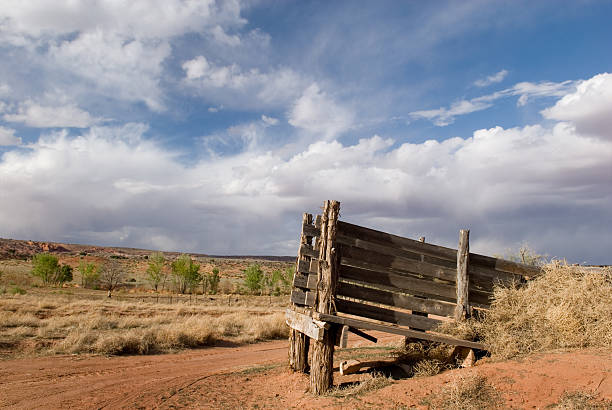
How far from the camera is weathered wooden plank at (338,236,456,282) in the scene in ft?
25.0

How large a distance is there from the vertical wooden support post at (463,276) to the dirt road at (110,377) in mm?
5999

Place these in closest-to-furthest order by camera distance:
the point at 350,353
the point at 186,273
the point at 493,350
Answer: the point at 493,350 < the point at 350,353 < the point at 186,273

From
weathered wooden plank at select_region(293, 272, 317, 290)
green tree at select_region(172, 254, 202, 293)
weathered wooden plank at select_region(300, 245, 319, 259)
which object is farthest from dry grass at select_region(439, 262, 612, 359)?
green tree at select_region(172, 254, 202, 293)

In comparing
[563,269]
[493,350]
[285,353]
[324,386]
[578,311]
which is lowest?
[285,353]

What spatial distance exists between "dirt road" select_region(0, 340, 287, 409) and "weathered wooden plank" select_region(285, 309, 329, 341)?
2774 mm

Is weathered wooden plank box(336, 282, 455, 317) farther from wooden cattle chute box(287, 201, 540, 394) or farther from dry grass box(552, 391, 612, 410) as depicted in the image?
dry grass box(552, 391, 612, 410)

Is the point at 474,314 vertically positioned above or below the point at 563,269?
below

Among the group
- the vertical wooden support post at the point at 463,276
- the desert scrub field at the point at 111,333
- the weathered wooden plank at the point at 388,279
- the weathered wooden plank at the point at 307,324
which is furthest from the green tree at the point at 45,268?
the vertical wooden support post at the point at 463,276

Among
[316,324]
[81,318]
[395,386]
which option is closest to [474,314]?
[395,386]

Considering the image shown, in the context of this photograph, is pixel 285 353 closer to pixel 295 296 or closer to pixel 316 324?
pixel 295 296

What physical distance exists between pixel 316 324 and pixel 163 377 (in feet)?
16.8

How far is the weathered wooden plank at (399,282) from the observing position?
7.60 meters

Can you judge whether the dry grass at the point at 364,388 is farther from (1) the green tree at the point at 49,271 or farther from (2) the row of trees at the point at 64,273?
(1) the green tree at the point at 49,271

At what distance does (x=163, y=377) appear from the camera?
10.2 meters
